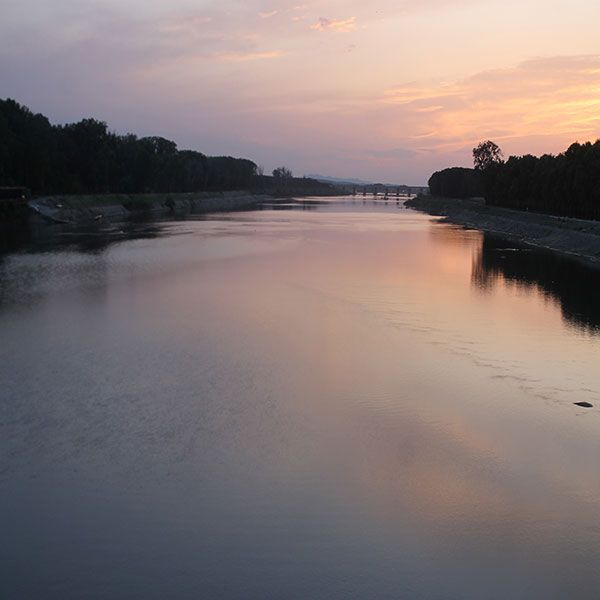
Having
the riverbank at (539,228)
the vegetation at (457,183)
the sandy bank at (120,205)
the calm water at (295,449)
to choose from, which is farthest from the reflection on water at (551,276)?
the vegetation at (457,183)

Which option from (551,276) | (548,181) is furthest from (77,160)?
(551,276)

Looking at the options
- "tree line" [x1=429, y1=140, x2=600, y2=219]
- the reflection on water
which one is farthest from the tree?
the reflection on water

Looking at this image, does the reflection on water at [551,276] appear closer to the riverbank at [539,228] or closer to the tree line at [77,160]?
the riverbank at [539,228]

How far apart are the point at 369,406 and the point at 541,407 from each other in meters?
3.41

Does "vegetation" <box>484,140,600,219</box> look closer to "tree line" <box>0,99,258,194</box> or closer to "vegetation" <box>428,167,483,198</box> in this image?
"vegetation" <box>428,167,483,198</box>

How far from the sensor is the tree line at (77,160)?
59.9 m

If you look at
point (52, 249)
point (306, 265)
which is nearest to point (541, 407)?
point (306, 265)

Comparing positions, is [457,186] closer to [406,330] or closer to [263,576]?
[406,330]

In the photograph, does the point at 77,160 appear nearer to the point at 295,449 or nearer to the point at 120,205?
the point at 120,205

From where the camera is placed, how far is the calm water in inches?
309

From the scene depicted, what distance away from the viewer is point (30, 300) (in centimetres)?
2338

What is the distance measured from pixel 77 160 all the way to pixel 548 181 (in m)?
49.0

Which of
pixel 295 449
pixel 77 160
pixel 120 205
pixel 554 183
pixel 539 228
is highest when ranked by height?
pixel 77 160

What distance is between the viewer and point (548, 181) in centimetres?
5709
